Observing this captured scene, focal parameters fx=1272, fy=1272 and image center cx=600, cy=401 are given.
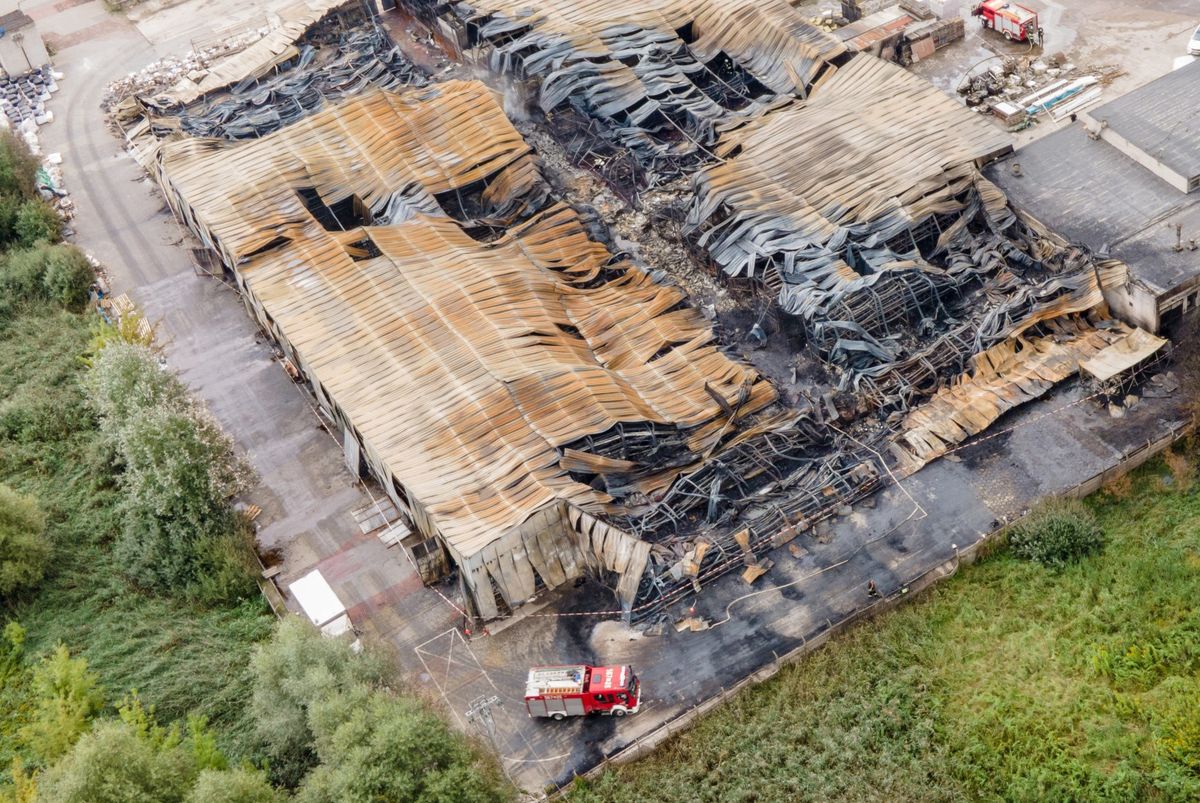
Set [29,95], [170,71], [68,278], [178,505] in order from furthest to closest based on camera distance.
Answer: [170,71], [29,95], [68,278], [178,505]

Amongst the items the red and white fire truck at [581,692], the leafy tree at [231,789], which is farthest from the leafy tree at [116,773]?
the red and white fire truck at [581,692]

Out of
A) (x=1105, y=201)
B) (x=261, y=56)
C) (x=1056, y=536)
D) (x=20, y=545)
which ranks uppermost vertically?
(x=261, y=56)

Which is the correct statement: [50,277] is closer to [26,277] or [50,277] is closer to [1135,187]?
[26,277]

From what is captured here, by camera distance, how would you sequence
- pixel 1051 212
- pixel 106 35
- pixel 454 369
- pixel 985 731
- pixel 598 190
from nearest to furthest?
pixel 985 731 < pixel 454 369 < pixel 1051 212 < pixel 598 190 < pixel 106 35

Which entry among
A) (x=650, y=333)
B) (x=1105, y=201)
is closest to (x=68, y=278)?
(x=650, y=333)

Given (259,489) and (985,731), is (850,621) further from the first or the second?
(259,489)

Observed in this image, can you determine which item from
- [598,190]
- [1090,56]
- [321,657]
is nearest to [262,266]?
[598,190]
